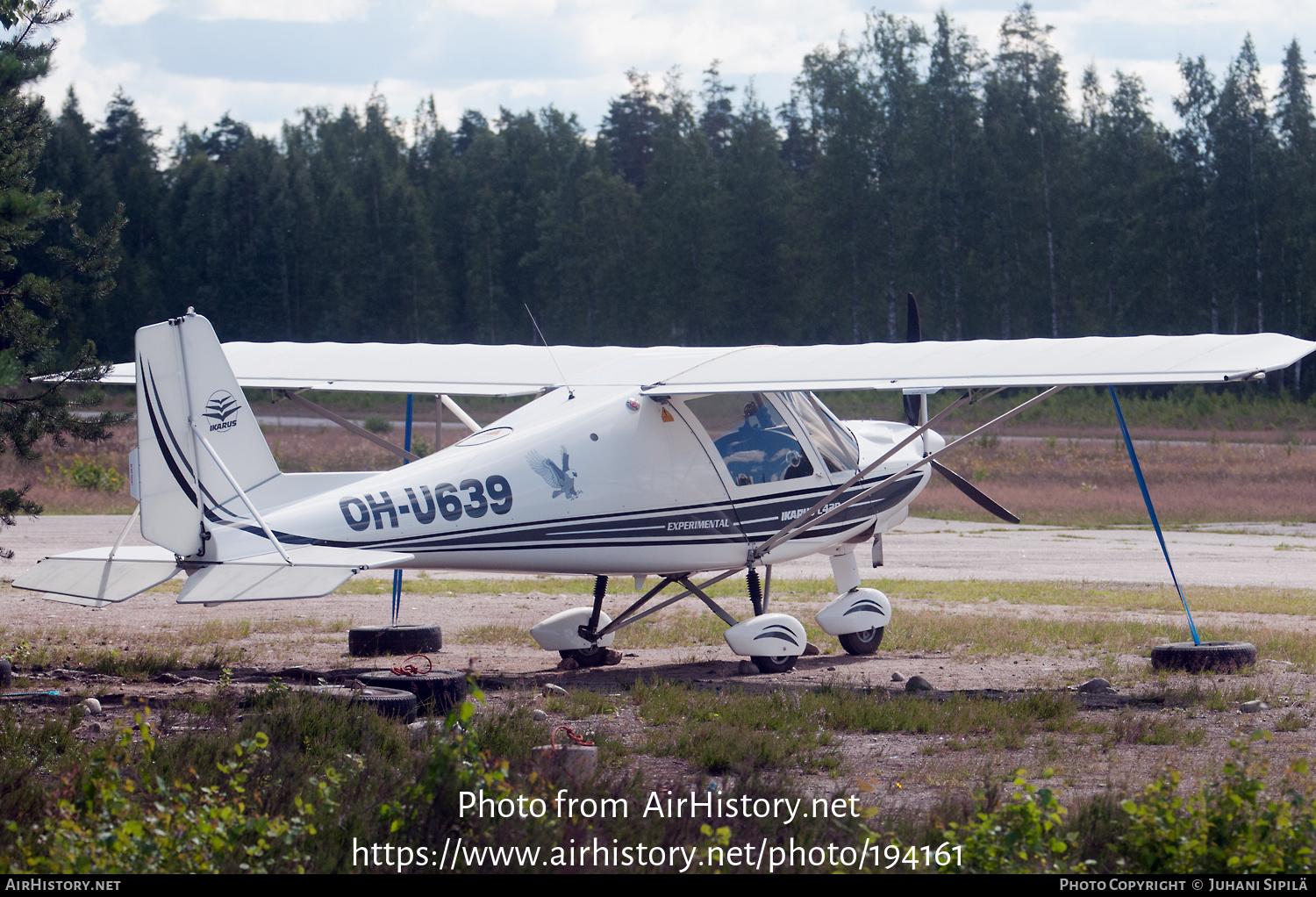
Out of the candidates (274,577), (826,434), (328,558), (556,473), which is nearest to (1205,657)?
(826,434)

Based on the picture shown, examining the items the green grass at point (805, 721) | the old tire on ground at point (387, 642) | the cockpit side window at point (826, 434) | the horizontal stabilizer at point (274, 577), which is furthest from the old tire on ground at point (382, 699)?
the cockpit side window at point (826, 434)

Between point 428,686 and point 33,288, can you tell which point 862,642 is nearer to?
point 428,686

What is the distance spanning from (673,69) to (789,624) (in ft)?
217

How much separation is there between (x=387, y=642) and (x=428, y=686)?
335 centimetres

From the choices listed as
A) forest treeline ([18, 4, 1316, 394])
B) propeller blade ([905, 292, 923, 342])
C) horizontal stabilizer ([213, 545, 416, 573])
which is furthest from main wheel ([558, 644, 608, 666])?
forest treeline ([18, 4, 1316, 394])

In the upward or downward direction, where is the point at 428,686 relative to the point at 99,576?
downward

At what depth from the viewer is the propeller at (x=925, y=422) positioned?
44.1 feet

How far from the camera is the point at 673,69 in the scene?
72.9 m

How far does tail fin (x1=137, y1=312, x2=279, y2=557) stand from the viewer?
875 cm

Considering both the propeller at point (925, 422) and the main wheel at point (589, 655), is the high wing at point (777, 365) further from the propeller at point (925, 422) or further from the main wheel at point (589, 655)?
the main wheel at point (589, 655)

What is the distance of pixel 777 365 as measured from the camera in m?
11.2

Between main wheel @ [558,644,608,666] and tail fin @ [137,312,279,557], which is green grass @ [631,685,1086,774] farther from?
tail fin @ [137,312,279,557]

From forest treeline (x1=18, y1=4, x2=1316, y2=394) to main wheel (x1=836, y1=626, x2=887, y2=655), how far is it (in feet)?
145

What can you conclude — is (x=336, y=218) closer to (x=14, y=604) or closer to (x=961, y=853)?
(x=14, y=604)
